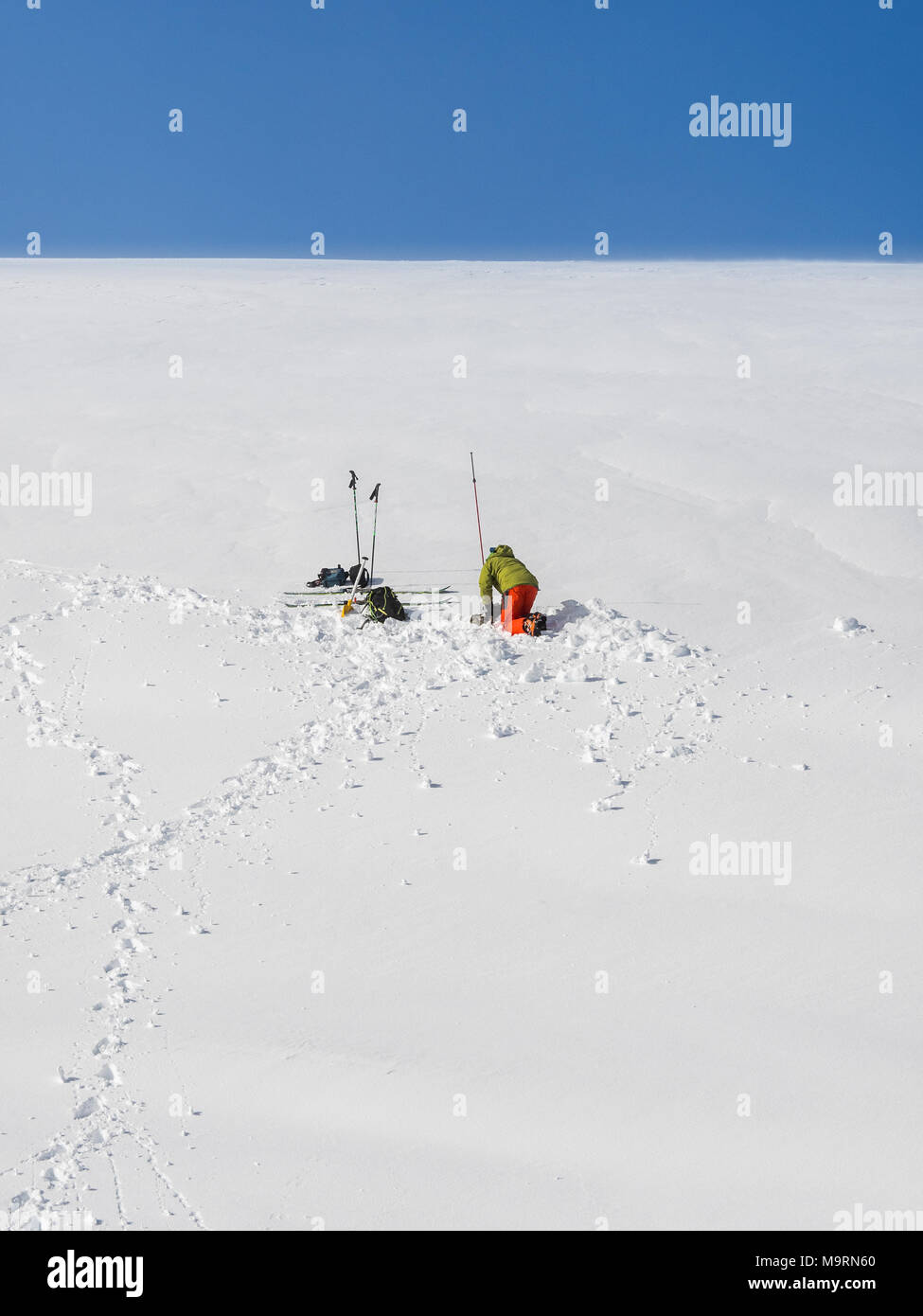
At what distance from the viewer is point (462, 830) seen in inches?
367

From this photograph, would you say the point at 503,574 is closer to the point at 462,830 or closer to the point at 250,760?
the point at 250,760

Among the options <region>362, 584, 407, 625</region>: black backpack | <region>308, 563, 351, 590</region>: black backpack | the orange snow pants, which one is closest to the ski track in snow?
<region>362, 584, 407, 625</region>: black backpack

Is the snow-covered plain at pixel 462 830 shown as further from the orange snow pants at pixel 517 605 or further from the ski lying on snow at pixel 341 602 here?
the orange snow pants at pixel 517 605

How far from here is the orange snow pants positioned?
12758mm

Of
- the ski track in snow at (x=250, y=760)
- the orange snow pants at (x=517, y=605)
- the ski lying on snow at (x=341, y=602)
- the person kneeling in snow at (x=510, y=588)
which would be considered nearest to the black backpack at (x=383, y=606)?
the ski track in snow at (x=250, y=760)

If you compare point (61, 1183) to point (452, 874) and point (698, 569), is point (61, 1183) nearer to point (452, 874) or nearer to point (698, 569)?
point (452, 874)

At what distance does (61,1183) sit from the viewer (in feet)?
18.8

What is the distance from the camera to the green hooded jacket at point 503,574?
1280 cm

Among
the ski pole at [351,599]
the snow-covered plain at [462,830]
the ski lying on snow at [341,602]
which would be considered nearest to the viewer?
the snow-covered plain at [462,830]

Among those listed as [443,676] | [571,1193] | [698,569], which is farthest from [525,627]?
[571,1193]

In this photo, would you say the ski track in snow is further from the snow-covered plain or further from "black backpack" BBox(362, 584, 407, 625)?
"black backpack" BBox(362, 584, 407, 625)

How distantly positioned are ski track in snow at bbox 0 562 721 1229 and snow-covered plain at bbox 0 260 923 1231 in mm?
39

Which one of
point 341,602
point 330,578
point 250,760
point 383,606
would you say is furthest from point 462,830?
point 330,578

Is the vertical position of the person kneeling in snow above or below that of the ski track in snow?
above
